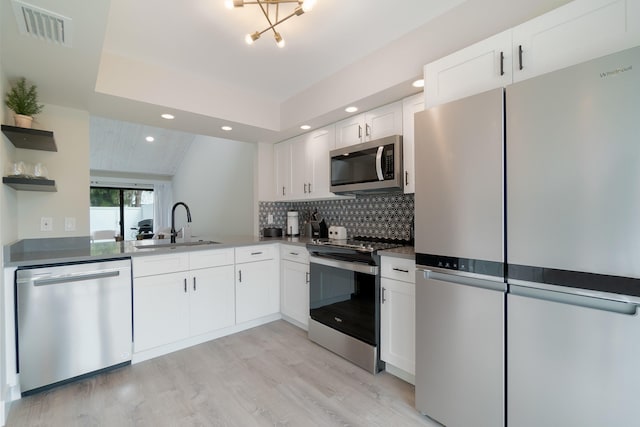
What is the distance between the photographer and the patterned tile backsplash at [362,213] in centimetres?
274

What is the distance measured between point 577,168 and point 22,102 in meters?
3.24

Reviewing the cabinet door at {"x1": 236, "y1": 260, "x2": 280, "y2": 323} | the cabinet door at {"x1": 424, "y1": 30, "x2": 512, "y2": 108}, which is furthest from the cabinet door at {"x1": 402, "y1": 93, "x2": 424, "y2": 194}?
the cabinet door at {"x1": 236, "y1": 260, "x2": 280, "y2": 323}

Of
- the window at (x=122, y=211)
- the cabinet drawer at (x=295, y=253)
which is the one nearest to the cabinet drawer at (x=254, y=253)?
the cabinet drawer at (x=295, y=253)

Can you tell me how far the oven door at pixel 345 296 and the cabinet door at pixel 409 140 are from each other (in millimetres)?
737

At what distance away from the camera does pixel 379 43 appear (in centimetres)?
223

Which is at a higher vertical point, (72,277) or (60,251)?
(60,251)

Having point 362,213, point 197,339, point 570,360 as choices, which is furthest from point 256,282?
point 570,360

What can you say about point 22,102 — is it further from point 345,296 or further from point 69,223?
point 345,296

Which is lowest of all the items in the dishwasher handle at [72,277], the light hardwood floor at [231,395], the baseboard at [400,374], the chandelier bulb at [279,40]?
the light hardwood floor at [231,395]

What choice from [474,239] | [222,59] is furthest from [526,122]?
[222,59]

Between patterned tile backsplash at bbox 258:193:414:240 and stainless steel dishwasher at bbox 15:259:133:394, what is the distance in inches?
73.0

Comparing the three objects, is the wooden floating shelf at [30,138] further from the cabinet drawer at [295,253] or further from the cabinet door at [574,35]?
the cabinet door at [574,35]

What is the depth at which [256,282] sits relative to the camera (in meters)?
3.09

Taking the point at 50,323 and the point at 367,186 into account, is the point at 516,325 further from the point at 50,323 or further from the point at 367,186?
the point at 50,323
